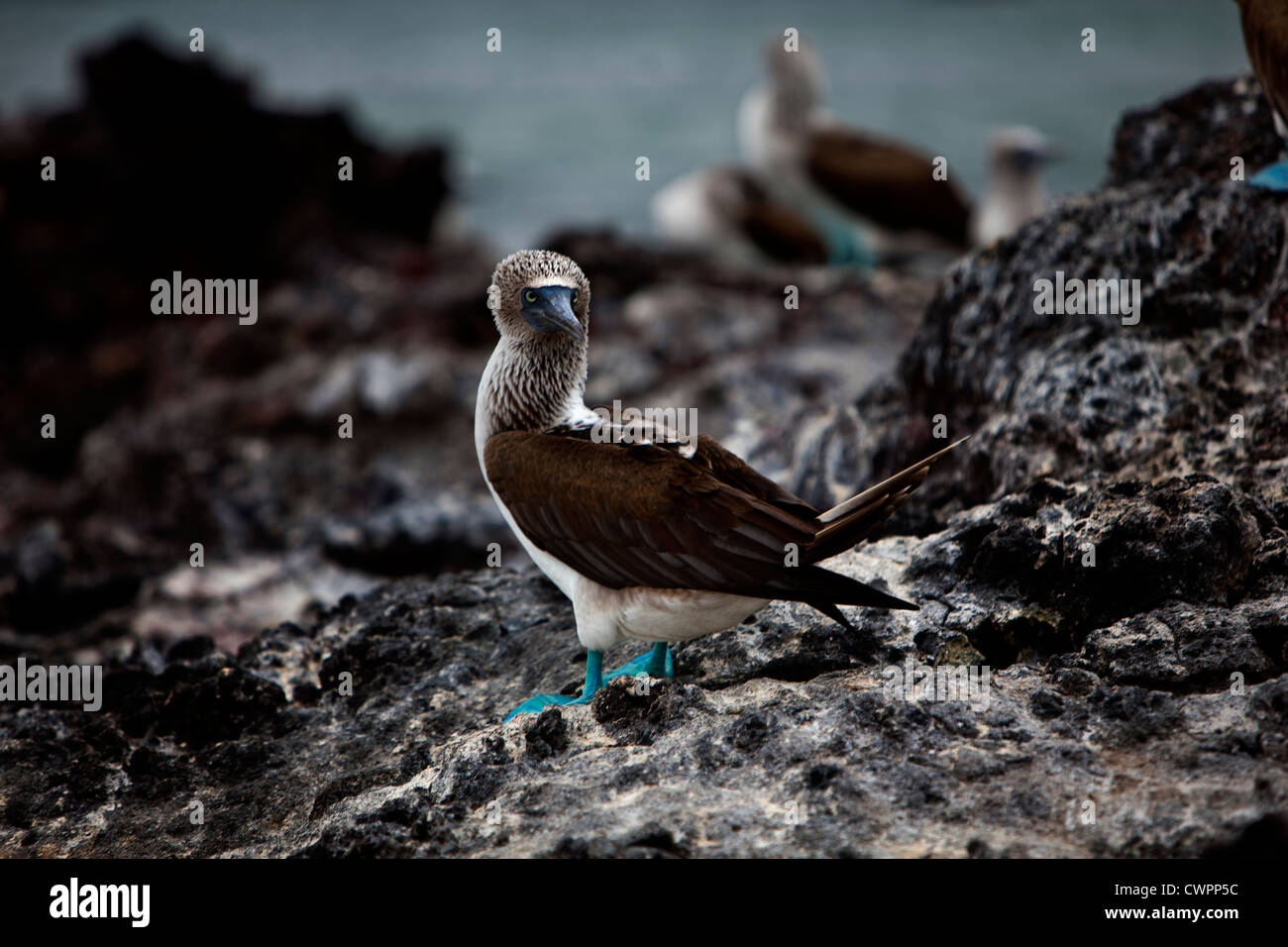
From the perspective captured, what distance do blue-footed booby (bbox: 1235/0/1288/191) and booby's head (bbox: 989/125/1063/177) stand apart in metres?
7.59

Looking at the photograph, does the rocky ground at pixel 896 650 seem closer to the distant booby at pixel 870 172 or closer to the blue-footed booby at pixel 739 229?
the distant booby at pixel 870 172

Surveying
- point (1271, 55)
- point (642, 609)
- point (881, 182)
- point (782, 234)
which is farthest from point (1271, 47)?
point (782, 234)

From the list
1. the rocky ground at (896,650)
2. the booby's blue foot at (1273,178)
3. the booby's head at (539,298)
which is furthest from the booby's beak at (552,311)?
the booby's blue foot at (1273,178)

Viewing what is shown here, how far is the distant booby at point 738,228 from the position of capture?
46.3ft

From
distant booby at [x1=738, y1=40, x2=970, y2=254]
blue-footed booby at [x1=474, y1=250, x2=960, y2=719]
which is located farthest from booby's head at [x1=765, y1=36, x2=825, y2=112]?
blue-footed booby at [x1=474, y1=250, x2=960, y2=719]

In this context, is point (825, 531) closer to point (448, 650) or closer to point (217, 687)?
point (448, 650)

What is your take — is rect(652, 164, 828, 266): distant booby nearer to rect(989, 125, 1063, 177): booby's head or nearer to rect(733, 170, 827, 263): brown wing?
rect(733, 170, 827, 263): brown wing

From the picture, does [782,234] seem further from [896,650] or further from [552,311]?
[896,650]

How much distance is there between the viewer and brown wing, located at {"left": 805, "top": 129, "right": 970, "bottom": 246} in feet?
42.3

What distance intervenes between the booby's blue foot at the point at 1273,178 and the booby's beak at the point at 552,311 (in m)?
3.13

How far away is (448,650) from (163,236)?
980cm

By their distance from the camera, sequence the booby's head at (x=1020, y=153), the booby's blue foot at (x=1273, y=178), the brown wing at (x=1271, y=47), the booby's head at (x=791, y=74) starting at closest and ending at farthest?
the brown wing at (x=1271, y=47) → the booby's blue foot at (x=1273, y=178) → the booby's head at (x=791, y=74) → the booby's head at (x=1020, y=153)

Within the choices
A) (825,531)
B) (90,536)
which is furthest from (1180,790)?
(90,536)

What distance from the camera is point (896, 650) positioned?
454 cm
